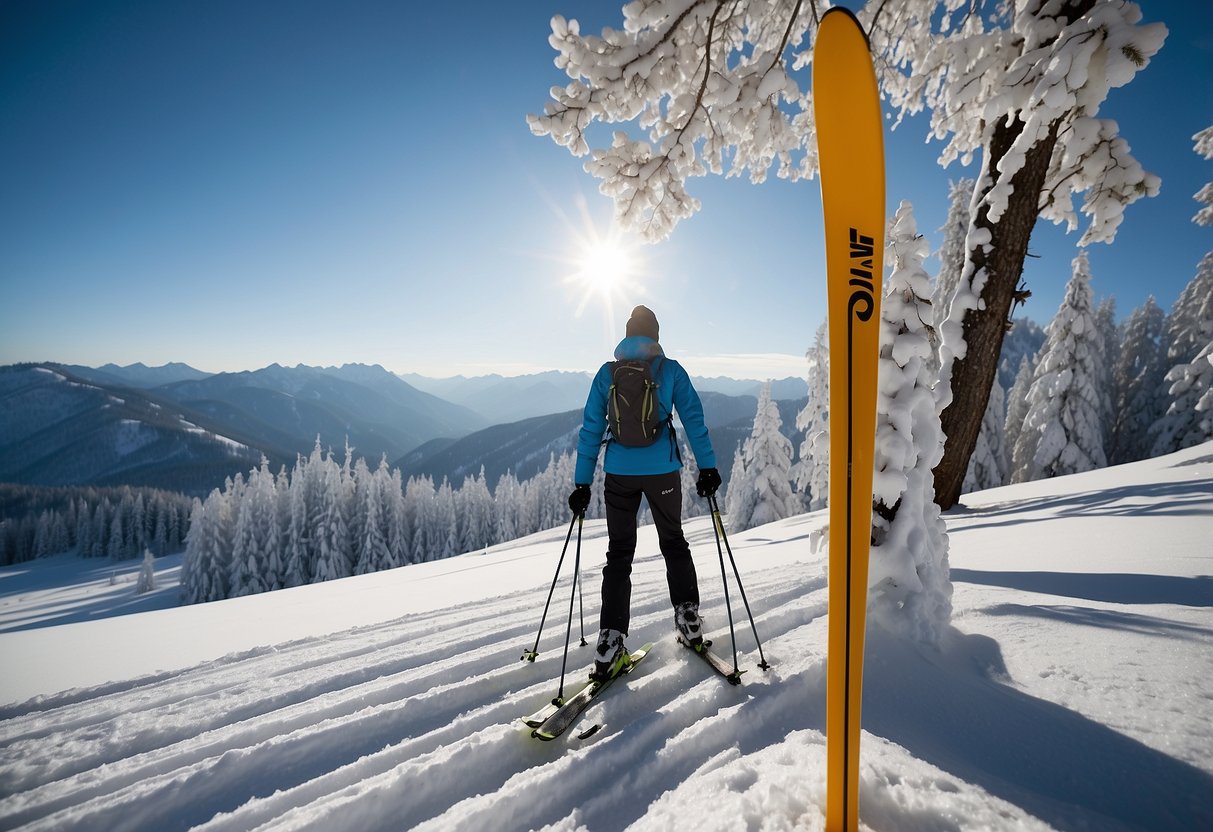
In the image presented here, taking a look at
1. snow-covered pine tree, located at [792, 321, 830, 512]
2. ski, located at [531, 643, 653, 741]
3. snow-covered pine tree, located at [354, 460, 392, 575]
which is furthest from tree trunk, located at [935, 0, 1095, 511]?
snow-covered pine tree, located at [354, 460, 392, 575]

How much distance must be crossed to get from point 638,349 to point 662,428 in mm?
610

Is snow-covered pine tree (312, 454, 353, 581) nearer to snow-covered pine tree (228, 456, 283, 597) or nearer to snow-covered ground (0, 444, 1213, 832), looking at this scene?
snow-covered pine tree (228, 456, 283, 597)

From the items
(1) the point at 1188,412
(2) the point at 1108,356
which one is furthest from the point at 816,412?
(2) the point at 1108,356

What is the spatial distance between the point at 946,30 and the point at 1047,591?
18.6 feet

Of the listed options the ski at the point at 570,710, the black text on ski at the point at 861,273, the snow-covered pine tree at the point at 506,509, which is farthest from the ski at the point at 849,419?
the snow-covered pine tree at the point at 506,509

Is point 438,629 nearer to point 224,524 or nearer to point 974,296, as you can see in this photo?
point 974,296

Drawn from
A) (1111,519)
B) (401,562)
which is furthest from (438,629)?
(401,562)

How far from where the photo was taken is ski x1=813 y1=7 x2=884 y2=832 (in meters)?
1.64

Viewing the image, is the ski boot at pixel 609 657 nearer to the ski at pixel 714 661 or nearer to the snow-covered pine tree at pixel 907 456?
the ski at pixel 714 661

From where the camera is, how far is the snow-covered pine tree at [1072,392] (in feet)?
66.3

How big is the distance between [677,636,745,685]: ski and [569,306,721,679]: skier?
6 centimetres

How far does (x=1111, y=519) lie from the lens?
5184 mm

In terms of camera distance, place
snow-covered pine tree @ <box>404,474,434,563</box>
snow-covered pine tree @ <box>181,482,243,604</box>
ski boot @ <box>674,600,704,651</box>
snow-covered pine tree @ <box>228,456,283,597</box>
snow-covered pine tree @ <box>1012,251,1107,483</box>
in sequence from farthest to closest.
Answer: snow-covered pine tree @ <box>404,474,434,563</box>, snow-covered pine tree @ <box>228,456,283,597</box>, snow-covered pine tree @ <box>181,482,243,604</box>, snow-covered pine tree @ <box>1012,251,1107,483</box>, ski boot @ <box>674,600,704,651</box>

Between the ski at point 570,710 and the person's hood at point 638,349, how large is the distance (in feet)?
7.07
